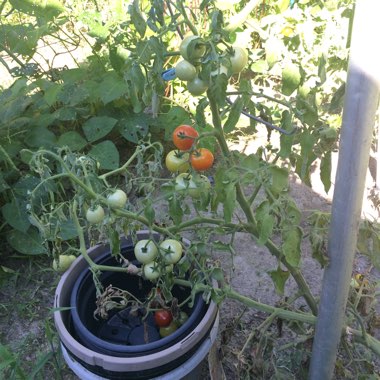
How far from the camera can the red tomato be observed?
4.42 feet

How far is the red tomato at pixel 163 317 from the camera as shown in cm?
135

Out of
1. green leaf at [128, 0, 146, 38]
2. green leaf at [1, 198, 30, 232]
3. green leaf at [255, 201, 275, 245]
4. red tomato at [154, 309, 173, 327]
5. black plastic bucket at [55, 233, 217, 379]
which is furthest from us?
green leaf at [1, 198, 30, 232]

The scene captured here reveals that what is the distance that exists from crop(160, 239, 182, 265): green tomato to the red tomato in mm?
229

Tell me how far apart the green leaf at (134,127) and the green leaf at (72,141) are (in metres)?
0.20

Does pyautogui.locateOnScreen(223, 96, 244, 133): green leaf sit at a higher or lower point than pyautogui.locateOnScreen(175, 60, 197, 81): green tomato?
lower

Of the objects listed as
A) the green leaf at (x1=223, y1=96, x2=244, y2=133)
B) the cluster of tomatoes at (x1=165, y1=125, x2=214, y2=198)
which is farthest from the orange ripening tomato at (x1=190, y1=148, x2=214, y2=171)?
the green leaf at (x1=223, y1=96, x2=244, y2=133)

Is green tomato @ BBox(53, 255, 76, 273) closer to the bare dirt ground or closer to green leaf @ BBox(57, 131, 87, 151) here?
the bare dirt ground

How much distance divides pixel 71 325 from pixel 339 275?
74 centimetres

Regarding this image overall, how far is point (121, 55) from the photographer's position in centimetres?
210

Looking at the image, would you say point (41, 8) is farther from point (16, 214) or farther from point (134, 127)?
point (16, 214)

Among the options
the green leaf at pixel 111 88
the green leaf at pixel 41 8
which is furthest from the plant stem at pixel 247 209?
the green leaf at pixel 41 8

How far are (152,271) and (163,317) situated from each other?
0.23 m

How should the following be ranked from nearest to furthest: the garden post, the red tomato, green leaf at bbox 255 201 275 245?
the garden post, green leaf at bbox 255 201 275 245, the red tomato

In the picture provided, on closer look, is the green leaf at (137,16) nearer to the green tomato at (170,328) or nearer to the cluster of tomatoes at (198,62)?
the cluster of tomatoes at (198,62)
